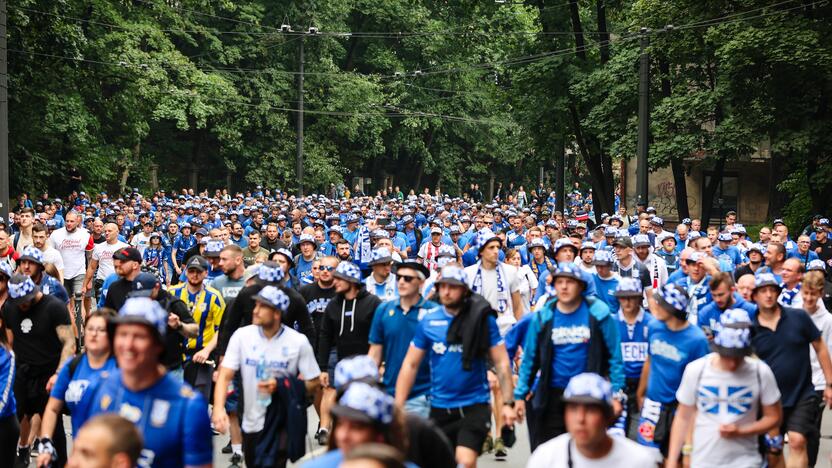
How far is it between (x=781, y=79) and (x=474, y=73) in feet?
107

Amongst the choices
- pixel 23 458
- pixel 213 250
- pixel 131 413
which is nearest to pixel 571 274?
pixel 131 413

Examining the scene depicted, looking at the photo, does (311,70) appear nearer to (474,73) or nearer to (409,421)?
(474,73)

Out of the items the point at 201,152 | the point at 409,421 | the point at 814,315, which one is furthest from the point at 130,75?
the point at 409,421

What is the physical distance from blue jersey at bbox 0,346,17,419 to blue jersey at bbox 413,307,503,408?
107 inches

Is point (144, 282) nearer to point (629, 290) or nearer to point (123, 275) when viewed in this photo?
point (123, 275)

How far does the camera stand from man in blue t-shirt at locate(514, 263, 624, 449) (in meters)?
8.07

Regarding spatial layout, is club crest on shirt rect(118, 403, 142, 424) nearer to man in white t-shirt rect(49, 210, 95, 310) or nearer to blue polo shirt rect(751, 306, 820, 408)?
blue polo shirt rect(751, 306, 820, 408)

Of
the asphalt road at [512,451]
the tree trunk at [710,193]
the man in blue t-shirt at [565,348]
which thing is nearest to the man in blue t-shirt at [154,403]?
the man in blue t-shirt at [565,348]

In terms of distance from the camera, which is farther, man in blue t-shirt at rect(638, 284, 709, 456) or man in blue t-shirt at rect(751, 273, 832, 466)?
man in blue t-shirt at rect(751, 273, 832, 466)

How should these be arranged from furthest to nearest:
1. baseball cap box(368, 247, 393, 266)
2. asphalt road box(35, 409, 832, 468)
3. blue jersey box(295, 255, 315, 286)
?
1. blue jersey box(295, 255, 315, 286)
2. baseball cap box(368, 247, 393, 266)
3. asphalt road box(35, 409, 832, 468)

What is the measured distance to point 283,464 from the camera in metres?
8.16

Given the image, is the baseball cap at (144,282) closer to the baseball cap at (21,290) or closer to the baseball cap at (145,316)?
the baseball cap at (21,290)

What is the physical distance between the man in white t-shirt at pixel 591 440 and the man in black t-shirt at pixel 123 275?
6.18 metres

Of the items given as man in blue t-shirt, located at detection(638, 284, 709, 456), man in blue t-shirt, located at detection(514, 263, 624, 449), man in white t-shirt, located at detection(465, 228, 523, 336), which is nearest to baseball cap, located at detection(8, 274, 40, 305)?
man in blue t-shirt, located at detection(514, 263, 624, 449)
